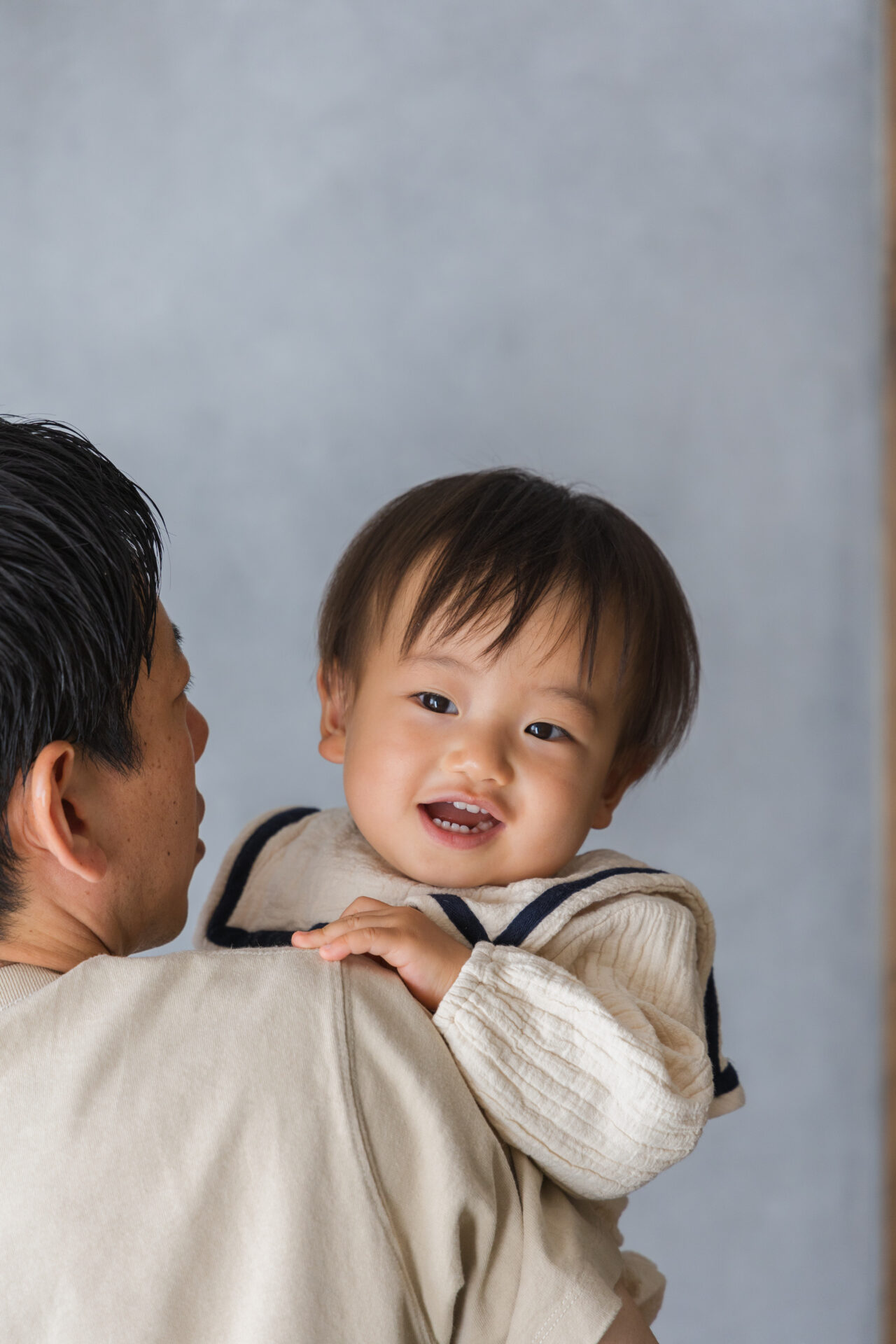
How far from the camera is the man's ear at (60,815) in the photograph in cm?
80

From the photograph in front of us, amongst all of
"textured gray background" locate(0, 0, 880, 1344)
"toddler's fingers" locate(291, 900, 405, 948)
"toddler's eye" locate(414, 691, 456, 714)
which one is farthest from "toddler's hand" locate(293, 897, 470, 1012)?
"textured gray background" locate(0, 0, 880, 1344)

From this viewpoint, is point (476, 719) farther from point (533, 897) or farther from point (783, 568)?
point (783, 568)

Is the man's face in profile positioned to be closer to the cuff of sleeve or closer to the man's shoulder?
the man's shoulder

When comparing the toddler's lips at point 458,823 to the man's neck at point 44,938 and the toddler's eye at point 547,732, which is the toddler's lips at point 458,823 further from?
the man's neck at point 44,938

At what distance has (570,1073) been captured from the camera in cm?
87

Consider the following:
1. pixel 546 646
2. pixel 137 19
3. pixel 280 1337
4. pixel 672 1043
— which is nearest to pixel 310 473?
pixel 137 19

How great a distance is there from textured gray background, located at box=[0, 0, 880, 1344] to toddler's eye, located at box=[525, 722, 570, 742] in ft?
3.50

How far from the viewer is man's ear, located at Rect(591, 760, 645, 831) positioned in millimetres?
1231

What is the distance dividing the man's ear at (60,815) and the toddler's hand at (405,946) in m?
0.16

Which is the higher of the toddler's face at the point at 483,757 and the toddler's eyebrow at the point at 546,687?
the toddler's eyebrow at the point at 546,687

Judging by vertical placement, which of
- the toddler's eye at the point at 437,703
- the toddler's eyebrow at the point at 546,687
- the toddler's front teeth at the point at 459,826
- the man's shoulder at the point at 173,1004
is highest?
the toddler's eyebrow at the point at 546,687

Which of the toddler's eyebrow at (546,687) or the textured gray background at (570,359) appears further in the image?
the textured gray background at (570,359)

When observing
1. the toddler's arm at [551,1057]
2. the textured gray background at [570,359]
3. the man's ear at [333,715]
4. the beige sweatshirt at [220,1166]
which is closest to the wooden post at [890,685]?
the textured gray background at [570,359]

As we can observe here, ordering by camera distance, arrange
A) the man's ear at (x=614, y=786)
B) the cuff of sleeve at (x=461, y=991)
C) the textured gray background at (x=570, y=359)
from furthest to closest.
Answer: the textured gray background at (x=570, y=359) → the man's ear at (x=614, y=786) → the cuff of sleeve at (x=461, y=991)
